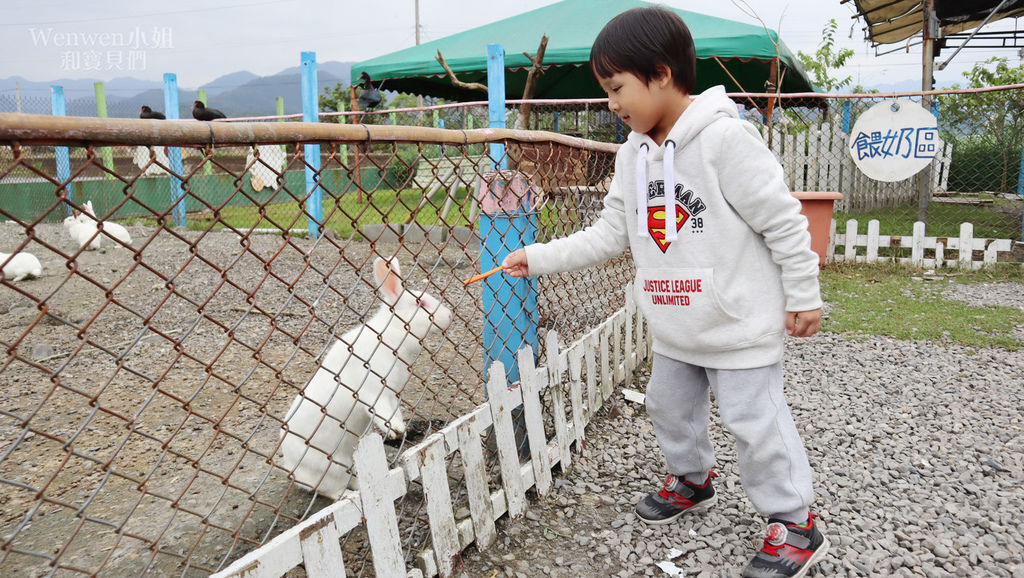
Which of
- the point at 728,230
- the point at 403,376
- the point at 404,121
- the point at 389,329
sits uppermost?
the point at 404,121

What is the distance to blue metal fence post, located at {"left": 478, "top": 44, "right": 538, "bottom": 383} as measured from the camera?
7.82 feet

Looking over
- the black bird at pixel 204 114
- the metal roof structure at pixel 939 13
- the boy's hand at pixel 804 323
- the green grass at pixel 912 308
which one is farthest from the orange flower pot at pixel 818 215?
the black bird at pixel 204 114

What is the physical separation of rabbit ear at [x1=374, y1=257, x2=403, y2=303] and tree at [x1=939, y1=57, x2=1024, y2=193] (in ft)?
24.9

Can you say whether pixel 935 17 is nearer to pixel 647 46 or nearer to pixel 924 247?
pixel 924 247

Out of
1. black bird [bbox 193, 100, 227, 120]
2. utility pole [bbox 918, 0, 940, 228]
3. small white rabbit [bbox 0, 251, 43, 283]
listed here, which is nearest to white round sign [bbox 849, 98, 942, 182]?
utility pole [bbox 918, 0, 940, 228]

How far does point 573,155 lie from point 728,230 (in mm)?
1468

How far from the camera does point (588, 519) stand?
2.34 metres

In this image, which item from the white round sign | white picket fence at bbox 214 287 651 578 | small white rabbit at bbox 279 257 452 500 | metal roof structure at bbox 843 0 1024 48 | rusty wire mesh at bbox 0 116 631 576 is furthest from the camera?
metal roof structure at bbox 843 0 1024 48

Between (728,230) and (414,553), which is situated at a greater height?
(728,230)

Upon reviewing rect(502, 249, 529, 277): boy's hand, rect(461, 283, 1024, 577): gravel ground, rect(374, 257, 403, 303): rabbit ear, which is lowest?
rect(461, 283, 1024, 577): gravel ground

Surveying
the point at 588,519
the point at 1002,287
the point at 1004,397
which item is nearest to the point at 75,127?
the point at 588,519

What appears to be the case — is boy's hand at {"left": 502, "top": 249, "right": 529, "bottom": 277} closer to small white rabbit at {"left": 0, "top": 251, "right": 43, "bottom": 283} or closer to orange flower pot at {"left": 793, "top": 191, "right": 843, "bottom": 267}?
orange flower pot at {"left": 793, "top": 191, "right": 843, "bottom": 267}

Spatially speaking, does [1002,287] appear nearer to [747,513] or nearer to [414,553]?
[747,513]

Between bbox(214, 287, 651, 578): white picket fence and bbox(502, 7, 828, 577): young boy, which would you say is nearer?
bbox(214, 287, 651, 578): white picket fence
